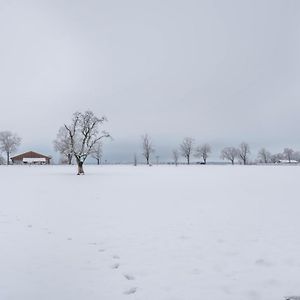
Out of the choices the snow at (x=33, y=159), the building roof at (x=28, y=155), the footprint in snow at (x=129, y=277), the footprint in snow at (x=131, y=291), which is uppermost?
the building roof at (x=28, y=155)

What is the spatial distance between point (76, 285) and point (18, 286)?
998 mm

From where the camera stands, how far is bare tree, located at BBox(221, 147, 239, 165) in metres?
166

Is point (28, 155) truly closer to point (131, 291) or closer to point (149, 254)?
point (149, 254)

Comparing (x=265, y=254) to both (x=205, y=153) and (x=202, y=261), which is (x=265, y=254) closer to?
(x=202, y=261)

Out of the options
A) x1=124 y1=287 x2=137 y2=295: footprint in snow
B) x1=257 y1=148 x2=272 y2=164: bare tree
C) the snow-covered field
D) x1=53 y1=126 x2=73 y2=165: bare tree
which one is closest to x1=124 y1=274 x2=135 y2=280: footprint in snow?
the snow-covered field

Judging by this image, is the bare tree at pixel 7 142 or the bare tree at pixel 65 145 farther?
the bare tree at pixel 7 142

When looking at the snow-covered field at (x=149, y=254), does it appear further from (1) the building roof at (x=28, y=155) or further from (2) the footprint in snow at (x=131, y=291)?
(1) the building roof at (x=28, y=155)

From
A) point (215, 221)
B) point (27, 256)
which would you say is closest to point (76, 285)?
point (27, 256)

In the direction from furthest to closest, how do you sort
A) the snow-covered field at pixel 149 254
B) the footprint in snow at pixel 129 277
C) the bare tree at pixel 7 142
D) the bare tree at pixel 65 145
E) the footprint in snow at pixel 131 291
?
the bare tree at pixel 7 142, the bare tree at pixel 65 145, the footprint in snow at pixel 129 277, the snow-covered field at pixel 149 254, the footprint in snow at pixel 131 291

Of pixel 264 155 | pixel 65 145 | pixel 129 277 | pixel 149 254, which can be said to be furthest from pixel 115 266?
pixel 264 155

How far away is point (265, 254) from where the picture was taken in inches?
271

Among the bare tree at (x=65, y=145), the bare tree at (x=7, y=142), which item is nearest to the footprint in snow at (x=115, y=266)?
the bare tree at (x=65, y=145)

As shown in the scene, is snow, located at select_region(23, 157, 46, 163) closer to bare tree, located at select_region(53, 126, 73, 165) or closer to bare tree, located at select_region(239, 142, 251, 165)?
bare tree, located at select_region(53, 126, 73, 165)

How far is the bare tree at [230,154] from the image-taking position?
165688mm
